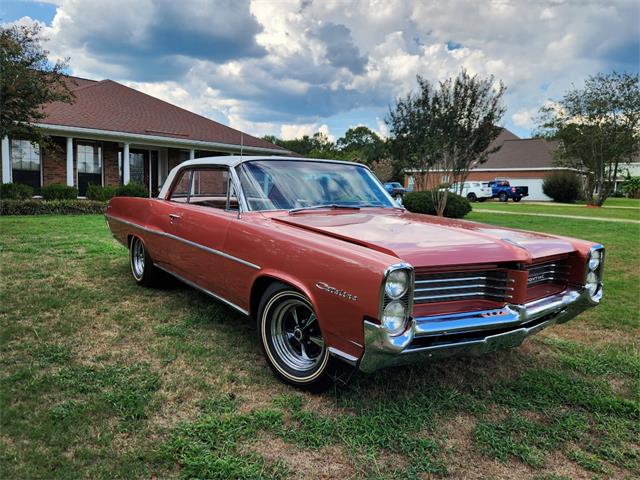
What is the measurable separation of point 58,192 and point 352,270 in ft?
44.8

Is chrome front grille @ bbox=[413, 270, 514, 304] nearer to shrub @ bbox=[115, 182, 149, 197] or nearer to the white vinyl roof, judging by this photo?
the white vinyl roof

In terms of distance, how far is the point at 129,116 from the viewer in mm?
17172

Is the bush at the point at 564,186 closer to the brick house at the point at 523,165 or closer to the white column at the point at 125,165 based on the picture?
the brick house at the point at 523,165

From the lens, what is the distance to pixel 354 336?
2432 mm

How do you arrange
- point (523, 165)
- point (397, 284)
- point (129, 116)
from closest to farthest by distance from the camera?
point (397, 284) < point (129, 116) < point (523, 165)

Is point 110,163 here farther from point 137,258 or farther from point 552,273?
point 552,273

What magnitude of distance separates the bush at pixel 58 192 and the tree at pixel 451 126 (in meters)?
10.8

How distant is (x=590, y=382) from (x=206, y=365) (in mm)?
2746

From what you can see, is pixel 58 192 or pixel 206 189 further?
pixel 58 192

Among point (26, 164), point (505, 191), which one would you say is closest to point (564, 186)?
point (505, 191)

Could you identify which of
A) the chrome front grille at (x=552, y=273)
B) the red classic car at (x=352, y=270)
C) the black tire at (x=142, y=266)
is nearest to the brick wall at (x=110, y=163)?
the black tire at (x=142, y=266)

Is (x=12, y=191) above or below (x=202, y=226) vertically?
above

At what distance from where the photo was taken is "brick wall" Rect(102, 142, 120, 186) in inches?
648

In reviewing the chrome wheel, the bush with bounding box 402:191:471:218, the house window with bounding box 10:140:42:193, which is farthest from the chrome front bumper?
the house window with bounding box 10:140:42:193
